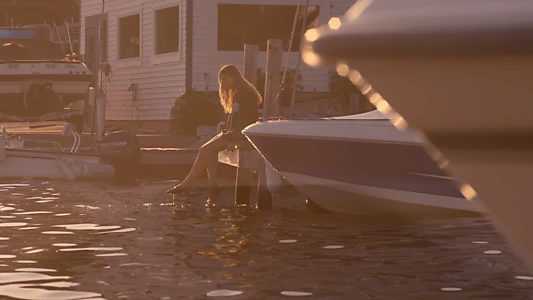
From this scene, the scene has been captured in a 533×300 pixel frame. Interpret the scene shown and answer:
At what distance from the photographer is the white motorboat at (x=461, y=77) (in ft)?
10.1

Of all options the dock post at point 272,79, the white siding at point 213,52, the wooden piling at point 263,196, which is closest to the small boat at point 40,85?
the white siding at point 213,52

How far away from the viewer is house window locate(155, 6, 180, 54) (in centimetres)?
2772

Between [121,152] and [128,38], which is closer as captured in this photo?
[121,152]

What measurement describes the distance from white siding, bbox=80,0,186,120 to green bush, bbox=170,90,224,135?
74.7 inches

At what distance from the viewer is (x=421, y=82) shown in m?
3.25

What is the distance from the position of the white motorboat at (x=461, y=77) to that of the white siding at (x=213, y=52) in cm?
2256

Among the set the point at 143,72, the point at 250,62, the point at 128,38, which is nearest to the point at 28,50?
the point at 128,38

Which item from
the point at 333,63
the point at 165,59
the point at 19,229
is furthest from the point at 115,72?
the point at 333,63

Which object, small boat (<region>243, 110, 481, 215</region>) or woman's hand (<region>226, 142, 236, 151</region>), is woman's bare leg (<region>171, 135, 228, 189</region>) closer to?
woman's hand (<region>226, 142, 236, 151</region>)

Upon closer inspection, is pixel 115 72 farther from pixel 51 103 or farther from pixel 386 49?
pixel 386 49

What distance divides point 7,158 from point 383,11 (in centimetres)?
1541

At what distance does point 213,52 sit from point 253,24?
164 cm

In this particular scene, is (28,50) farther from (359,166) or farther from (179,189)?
(359,166)

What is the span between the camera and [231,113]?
14.1 meters
